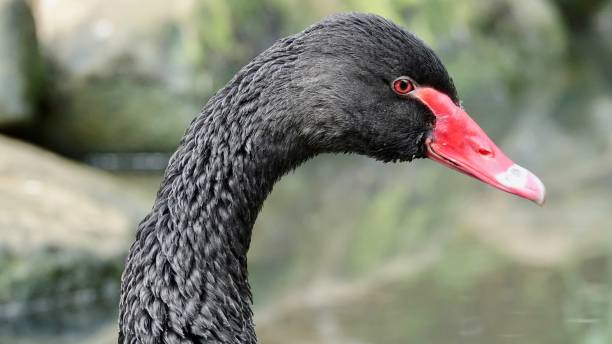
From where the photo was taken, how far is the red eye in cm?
287

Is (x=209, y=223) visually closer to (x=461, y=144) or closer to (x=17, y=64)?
(x=461, y=144)

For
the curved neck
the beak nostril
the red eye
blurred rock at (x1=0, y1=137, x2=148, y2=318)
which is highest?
blurred rock at (x1=0, y1=137, x2=148, y2=318)

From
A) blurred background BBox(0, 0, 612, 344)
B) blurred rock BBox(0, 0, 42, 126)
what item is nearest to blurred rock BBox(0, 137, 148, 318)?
blurred background BBox(0, 0, 612, 344)

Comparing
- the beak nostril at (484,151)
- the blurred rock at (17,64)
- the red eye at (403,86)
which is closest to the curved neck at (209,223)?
the red eye at (403,86)

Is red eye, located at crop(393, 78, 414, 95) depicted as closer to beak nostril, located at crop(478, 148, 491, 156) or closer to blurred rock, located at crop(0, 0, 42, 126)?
beak nostril, located at crop(478, 148, 491, 156)

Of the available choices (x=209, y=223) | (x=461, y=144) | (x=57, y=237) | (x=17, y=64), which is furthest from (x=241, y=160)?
(x=17, y=64)

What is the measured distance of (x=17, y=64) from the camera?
7.95 m

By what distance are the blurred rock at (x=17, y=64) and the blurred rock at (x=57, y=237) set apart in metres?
1.75

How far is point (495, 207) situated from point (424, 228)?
794mm

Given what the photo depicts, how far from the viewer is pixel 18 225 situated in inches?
219

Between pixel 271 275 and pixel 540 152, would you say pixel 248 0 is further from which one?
pixel 271 275

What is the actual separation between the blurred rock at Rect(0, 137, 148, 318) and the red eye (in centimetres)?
319

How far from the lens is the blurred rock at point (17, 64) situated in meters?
7.84

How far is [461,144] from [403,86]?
0.82 ft
